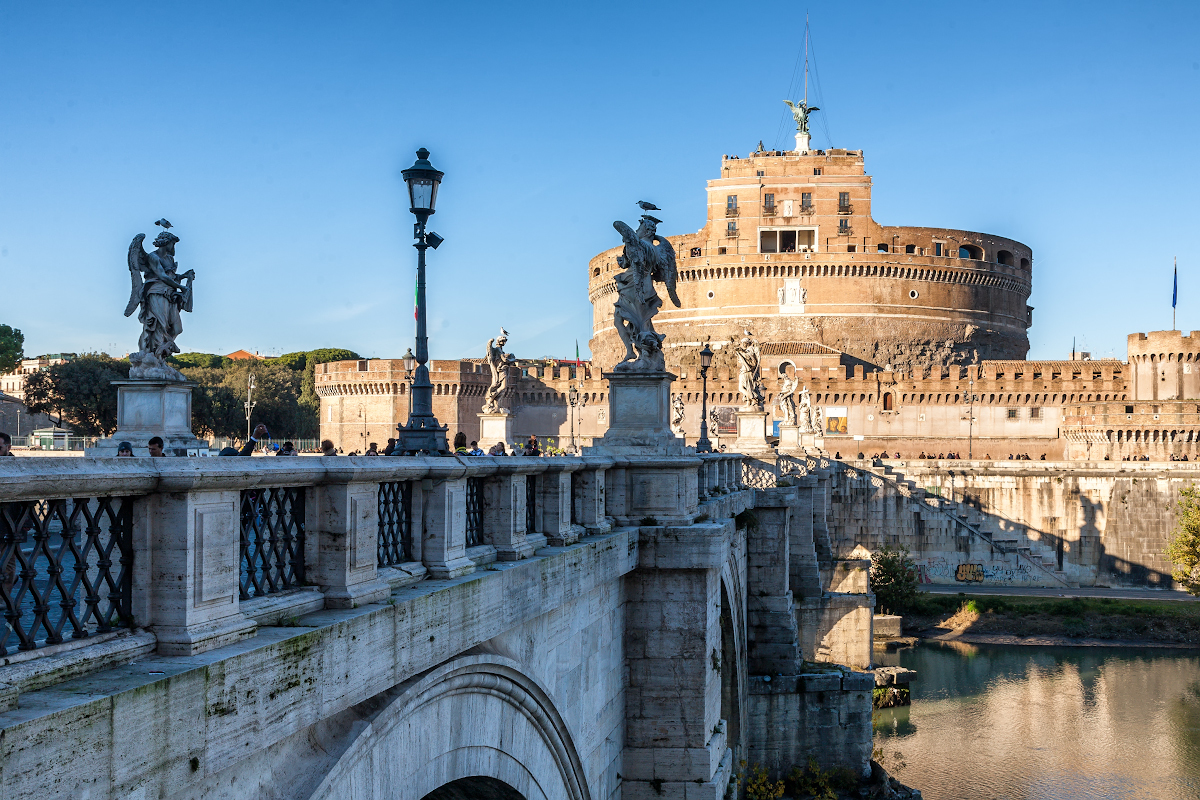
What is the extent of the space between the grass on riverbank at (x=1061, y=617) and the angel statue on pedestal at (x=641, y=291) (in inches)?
1142

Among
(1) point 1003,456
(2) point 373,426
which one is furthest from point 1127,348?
(2) point 373,426

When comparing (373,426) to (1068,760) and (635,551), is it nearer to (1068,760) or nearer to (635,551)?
(1068,760)

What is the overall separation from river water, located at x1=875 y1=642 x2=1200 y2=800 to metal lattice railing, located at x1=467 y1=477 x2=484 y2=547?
57.7ft

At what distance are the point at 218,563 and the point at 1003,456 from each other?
59982 millimetres

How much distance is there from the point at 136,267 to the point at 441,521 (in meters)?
6.51

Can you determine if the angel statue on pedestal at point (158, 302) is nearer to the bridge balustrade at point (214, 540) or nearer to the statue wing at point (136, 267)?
the statue wing at point (136, 267)

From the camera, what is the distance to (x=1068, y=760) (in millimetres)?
22797

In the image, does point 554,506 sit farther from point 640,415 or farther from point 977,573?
point 977,573

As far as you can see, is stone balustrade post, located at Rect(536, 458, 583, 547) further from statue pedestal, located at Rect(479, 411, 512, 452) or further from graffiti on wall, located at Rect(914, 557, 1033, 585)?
graffiti on wall, located at Rect(914, 557, 1033, 585)

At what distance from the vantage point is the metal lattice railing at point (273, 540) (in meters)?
3.73

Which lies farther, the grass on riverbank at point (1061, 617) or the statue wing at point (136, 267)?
the grass on riverbank at point (1061, 617)

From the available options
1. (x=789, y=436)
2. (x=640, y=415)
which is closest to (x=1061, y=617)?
(x=789, y=436)

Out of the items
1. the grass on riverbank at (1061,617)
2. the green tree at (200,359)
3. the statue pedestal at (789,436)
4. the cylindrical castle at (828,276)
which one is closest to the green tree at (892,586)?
the grass on riverbank at (1061,617)

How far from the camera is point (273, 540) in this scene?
12.5ft
